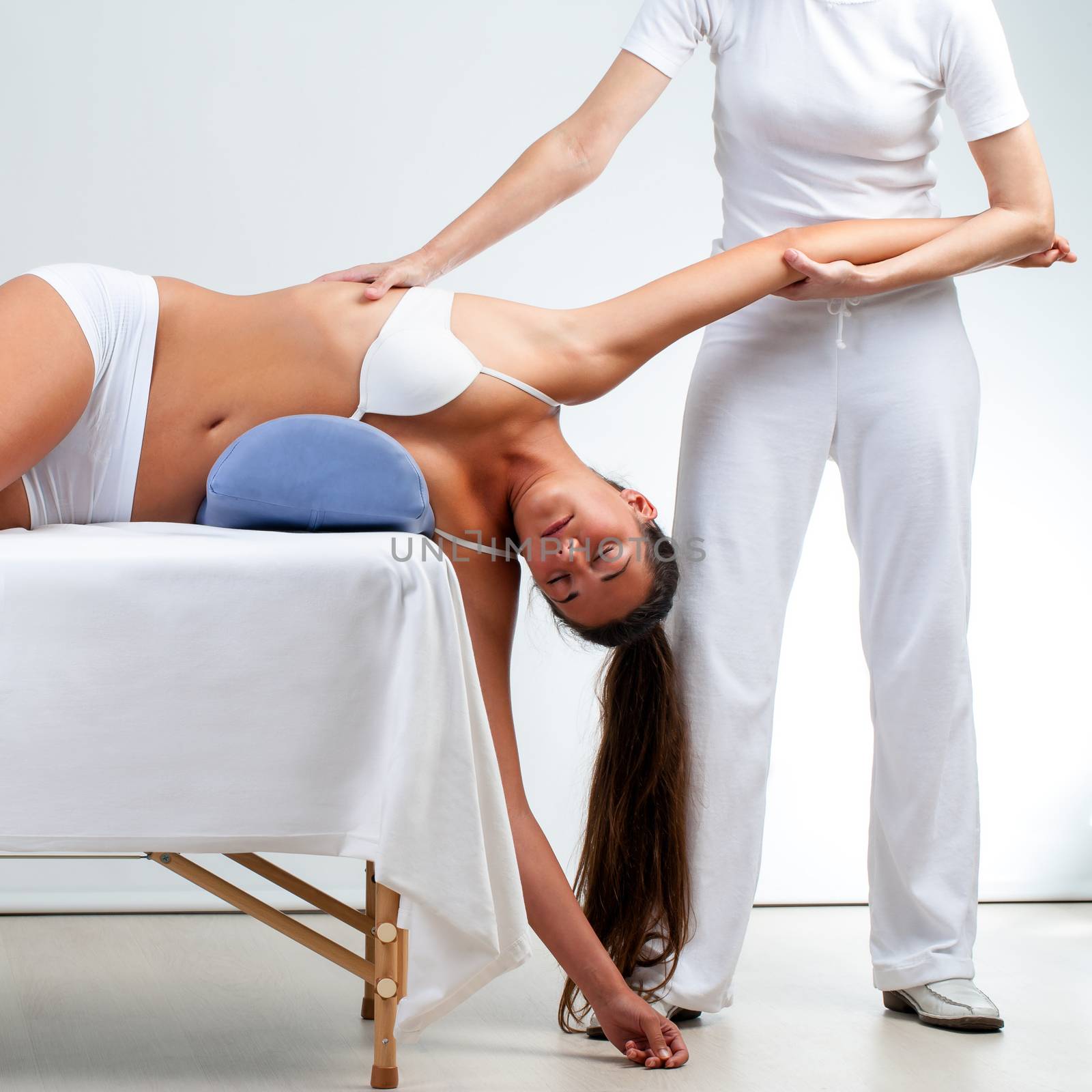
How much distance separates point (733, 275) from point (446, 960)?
955 millimetres

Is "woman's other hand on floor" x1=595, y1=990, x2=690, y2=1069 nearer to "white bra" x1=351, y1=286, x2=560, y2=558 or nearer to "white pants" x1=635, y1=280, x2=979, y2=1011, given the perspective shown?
"white pants" x1=635, y1=280, x2=979, y2=1011

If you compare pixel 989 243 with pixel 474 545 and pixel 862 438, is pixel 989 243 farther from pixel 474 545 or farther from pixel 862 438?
pixel 474 545

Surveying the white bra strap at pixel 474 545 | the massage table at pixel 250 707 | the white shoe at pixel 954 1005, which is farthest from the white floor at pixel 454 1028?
the white bra strap at pixel 474 545

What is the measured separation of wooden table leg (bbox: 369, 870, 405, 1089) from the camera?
4.31 ft

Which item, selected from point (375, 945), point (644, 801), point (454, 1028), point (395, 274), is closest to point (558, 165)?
point (395, 274)

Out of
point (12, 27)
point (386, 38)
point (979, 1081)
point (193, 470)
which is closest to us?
point (979, 1081)

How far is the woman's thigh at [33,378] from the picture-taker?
137 cm

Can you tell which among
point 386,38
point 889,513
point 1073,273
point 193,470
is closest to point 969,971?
point 889,513

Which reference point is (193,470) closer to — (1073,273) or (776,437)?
(776,437)

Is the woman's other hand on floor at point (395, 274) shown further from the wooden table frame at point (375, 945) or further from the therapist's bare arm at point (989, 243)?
the wooden table frame at point (375, 945)

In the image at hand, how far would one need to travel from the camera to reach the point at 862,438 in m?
1.72

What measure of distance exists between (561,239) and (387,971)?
172 cm

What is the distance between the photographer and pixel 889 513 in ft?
5.64

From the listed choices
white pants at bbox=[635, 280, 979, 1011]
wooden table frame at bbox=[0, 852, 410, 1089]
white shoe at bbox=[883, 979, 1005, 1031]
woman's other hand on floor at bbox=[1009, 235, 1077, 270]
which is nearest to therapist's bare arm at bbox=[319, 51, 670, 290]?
white pants at bbox=[635, 280, 979, 1011]
